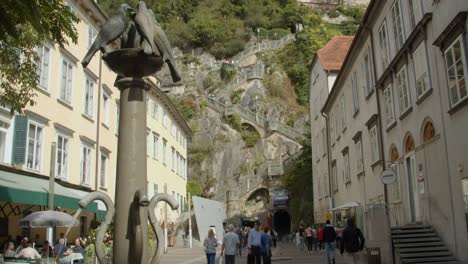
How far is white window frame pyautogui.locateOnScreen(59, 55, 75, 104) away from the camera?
21.4m

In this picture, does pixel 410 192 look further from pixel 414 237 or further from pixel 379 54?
pixel 379 54

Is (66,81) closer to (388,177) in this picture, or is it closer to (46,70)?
(46,70)

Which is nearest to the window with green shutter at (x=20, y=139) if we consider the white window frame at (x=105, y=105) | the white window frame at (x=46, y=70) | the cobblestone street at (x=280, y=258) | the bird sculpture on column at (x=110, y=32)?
the white window frame at (x=46, y=70)

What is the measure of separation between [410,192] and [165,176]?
2331 centimetres

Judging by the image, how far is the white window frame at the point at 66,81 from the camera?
21.4 metres

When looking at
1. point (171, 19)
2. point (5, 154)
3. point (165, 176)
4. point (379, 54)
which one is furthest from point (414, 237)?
point (171, 19)

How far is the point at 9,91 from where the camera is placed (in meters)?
12.2

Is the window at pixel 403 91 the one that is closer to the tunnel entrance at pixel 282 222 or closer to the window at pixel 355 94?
the window at pixel 355 94

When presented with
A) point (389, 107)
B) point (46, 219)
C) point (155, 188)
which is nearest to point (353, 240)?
point (389, 107)

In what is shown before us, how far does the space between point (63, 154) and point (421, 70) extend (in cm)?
1513

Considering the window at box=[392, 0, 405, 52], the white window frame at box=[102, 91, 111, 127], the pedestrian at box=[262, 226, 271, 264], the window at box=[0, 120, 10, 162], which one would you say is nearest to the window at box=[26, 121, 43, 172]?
the window at box=[0, 120, 10, 162]

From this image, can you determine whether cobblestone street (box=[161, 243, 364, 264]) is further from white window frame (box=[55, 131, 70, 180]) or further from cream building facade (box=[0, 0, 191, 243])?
white window frame (box=[55, 131, 70, 180])

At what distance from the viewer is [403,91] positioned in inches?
723

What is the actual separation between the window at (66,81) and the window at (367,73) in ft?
46.4
